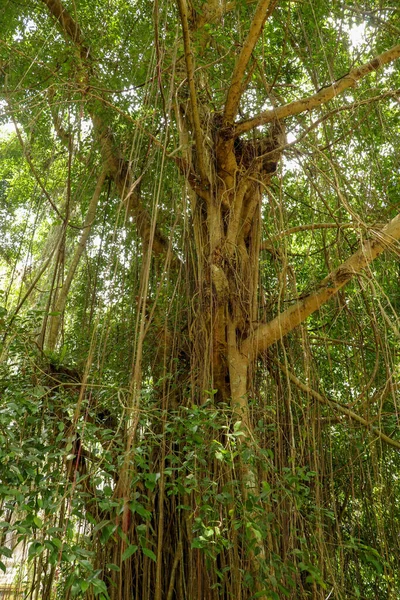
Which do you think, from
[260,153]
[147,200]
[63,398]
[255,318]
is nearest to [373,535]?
[255,318]

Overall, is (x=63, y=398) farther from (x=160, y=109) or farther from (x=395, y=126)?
(x=395, y=126)

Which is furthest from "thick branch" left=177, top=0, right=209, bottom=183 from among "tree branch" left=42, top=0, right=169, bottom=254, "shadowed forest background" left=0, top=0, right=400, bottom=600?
"tree branch" left=42, top=0, right=169, bottom=254

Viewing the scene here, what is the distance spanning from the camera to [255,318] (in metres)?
2.24

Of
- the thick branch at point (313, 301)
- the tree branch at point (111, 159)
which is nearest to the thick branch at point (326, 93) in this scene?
the thick branch at point (313, 301)

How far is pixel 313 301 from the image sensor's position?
215 centimetres

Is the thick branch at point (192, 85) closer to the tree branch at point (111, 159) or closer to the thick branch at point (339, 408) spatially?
the tree branch at point (111, 159)

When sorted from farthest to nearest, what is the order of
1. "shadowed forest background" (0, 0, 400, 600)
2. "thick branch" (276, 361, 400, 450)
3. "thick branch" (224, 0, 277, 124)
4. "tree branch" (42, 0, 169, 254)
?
"tree branch" (42, 0, 169, 254) < "thick branch" (276, 361, 400, 450) < "thick branch" (224, 0, 277, 124) < "shadowed forest background" (0, 0, 400, 600)

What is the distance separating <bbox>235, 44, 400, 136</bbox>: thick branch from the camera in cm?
206

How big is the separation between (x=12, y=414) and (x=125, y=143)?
73.6 inches

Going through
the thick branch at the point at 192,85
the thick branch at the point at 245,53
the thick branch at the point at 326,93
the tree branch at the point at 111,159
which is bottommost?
the thick branch at the point at 192,85

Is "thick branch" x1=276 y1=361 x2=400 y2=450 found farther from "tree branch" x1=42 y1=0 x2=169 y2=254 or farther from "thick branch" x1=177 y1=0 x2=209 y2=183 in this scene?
"tree branch" x1=42 y1=0 x2=169 y2=254

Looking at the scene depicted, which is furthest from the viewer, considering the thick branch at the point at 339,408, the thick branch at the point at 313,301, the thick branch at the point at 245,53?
the thick branch at the point at 339,408

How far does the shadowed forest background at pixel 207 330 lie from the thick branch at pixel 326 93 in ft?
0.04

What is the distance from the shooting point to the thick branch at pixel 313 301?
6.68ft
